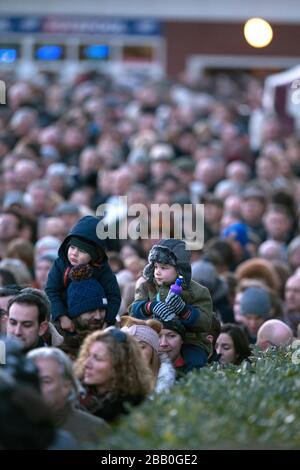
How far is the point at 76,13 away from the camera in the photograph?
4388cm

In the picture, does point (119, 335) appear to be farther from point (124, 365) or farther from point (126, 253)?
point (126, 253)

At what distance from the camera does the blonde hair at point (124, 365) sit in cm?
793

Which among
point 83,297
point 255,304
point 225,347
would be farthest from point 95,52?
point 83,297

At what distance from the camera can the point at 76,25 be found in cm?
4384

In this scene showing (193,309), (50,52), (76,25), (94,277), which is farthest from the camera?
(50,52)

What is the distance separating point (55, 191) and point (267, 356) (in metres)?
9.98

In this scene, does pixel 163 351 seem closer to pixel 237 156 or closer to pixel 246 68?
pixel 237 156

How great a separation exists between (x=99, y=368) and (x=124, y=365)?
0.46 feet

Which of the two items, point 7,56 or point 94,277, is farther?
point 7,56

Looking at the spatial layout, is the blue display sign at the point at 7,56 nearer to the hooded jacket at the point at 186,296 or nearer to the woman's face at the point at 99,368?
the hooded jacket at the point at 186,296

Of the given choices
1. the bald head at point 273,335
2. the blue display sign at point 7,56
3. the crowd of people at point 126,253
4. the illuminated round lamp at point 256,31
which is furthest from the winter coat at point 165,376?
the blue display sign at point 7,56

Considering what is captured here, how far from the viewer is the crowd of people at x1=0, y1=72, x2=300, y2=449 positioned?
7902 mm

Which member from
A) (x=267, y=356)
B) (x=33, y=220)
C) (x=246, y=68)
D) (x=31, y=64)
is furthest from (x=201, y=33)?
(x=267, y=356)

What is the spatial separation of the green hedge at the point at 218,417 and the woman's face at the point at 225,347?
7.86ft
